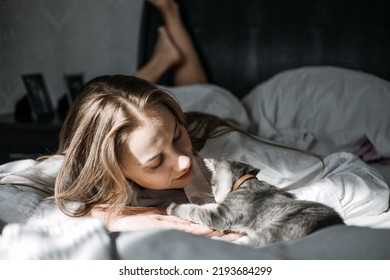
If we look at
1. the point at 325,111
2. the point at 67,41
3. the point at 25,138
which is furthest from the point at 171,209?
the point at 67,41

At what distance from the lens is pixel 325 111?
1.65m

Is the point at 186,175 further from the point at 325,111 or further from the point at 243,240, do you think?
the point at 325,111

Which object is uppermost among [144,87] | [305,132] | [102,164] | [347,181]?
[144,87]

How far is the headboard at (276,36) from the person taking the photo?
196cm

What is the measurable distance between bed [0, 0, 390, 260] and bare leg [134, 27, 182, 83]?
0.49 ft

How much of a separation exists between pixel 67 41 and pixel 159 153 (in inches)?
63.5

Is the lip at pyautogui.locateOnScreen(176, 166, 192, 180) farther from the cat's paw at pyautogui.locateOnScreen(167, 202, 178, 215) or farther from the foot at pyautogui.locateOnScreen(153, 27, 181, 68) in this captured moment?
the foot at pyautogui.locateOnScreen(153, 27, 181, 68)

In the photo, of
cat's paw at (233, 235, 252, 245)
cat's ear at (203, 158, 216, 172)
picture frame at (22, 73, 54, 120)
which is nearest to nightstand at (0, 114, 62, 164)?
picture frame at (22, 73, 54, 120)
